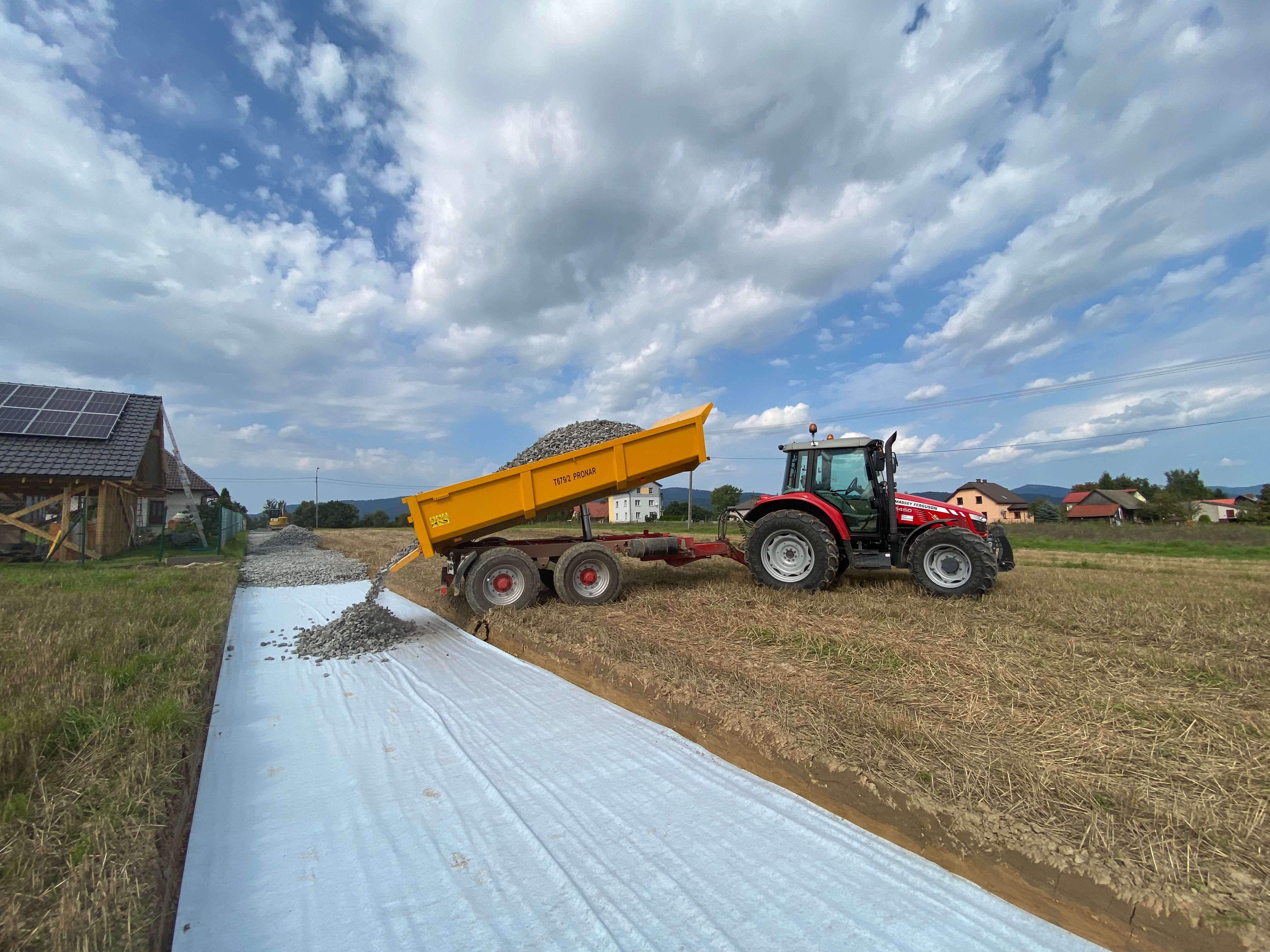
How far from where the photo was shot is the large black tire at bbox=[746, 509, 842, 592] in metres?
6.81

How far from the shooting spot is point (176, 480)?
25.8 metres

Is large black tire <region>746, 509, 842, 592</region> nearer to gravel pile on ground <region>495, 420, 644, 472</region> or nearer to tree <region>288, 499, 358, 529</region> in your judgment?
gravel pile on ground <region>495, 420, 644, 472</region>

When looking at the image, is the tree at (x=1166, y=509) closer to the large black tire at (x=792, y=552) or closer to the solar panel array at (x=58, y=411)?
the large black tire at (x=792, y=552)

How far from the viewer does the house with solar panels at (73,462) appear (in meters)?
12.4

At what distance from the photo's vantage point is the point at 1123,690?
3660 mm

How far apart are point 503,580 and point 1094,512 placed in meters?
61.9

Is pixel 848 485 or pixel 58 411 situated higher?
pixel 58 411

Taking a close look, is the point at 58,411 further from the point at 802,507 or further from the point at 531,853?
the point at 531,853

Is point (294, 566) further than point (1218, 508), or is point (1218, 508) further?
point (1218, 508)

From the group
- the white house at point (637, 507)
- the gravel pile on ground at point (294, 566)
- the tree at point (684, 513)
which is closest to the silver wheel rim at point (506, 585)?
the gravel pile on ground at point (294, 566)

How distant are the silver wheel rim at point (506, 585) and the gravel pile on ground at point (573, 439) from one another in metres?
1.30

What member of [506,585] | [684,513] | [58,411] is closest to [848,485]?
[506,585]

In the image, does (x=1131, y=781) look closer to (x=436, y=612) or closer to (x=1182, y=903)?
(x=1182, y=903)

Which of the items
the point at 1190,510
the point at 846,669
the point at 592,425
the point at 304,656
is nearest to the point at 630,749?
the point at 846,669
